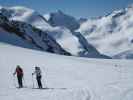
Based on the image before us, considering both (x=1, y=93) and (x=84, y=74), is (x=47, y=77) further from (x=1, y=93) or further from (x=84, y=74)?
(x=1, y=93)

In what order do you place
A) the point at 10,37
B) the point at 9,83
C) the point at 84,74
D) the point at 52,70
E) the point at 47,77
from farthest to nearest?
the point at 10,37, the point at 52,70, the point at 84,74, the point at 47,77, the point at 9,83

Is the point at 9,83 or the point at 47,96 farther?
the point at 9,83

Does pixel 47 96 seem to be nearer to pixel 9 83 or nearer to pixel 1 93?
pixel 1 93

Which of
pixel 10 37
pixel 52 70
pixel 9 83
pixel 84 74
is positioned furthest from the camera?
pixel 10 37

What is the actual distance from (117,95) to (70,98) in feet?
8.76

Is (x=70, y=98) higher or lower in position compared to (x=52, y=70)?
lower

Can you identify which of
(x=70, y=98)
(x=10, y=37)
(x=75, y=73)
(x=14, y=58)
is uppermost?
(x=10, y=37)

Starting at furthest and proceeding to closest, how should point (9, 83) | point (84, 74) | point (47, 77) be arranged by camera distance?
point (84, 74)
point (47, 77)
point (9, 83)

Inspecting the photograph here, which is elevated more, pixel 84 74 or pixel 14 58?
pixel 14 58

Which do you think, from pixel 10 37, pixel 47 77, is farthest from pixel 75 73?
pixel 10 37

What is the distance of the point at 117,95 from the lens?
1862 centimetres

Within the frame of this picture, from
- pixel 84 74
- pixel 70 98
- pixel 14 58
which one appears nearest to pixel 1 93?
pixel 70 98

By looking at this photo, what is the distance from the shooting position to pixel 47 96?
1862 centimetres

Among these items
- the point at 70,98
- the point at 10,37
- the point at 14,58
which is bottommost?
the point at 70,98
